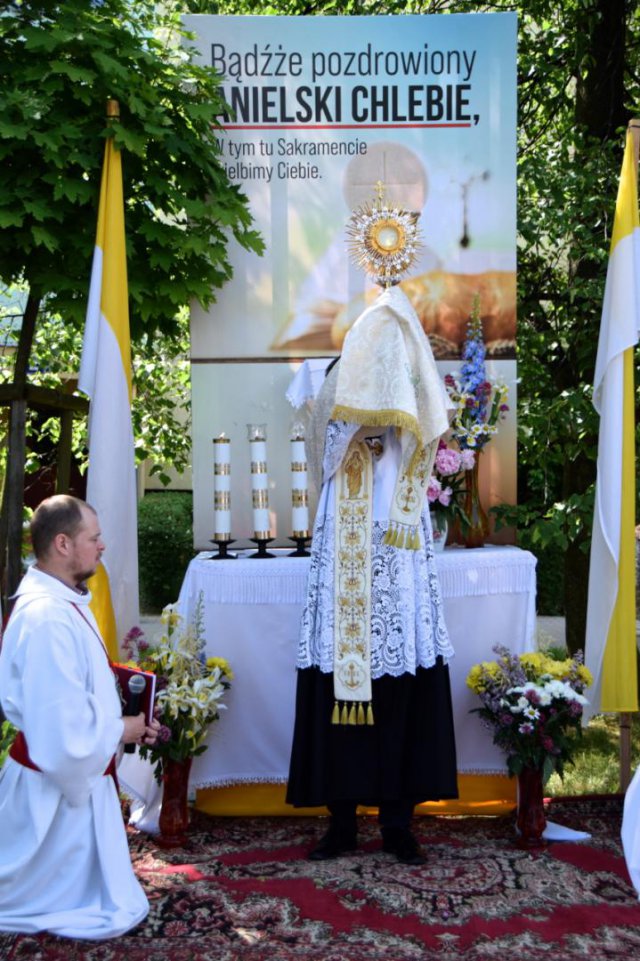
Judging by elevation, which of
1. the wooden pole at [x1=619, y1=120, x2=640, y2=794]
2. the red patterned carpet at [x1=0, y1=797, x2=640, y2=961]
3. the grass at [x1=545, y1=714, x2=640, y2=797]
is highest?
the wooden pole at [x1=619, y1=120, x2=640, y2=794]

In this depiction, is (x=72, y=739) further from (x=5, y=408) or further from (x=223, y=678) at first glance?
(x=5, y=408)

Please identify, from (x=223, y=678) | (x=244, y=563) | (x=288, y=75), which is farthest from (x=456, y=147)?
(x=223, y=678)

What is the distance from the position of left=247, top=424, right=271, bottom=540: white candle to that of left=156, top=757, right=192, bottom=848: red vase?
3.77 feet

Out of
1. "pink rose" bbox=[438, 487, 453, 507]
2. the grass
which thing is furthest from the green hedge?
"pink rose" bbox=[438, 487, 453, 507]

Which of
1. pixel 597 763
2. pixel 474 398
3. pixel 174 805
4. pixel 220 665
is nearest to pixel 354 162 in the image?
pixel 474 398

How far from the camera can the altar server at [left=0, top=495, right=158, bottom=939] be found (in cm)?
365

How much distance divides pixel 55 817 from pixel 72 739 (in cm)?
36

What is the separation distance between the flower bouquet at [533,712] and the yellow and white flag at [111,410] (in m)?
1.73

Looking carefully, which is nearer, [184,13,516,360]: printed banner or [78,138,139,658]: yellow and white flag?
[78,138,139,658]: yellow and white flag

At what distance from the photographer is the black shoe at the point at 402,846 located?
182 inches

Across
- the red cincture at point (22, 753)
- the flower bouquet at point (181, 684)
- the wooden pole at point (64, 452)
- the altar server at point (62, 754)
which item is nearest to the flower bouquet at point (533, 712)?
the flower bouquet at point (181, 684)

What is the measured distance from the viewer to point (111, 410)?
5.27 m

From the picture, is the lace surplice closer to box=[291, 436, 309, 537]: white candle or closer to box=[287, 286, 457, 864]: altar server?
box=[287, 286, 457, 864]: altar server

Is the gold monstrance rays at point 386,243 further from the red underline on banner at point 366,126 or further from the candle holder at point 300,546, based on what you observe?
the candle holder at point 300,546
